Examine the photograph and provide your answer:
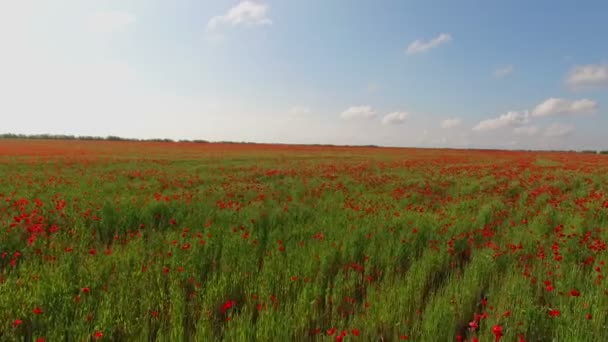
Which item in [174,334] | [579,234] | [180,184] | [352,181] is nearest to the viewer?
[174,334]

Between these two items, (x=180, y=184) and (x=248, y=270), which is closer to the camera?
(x=248, y=270)

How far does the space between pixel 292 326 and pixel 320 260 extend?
1.44 metres

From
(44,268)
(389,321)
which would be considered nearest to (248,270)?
(389,321)

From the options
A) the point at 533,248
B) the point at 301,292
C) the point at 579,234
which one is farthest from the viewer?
the point at 579,234

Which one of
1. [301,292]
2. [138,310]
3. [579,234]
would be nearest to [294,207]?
[301,292]

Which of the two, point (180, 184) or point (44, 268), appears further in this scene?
point (180, 184)

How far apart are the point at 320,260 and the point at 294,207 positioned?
10.7 ft

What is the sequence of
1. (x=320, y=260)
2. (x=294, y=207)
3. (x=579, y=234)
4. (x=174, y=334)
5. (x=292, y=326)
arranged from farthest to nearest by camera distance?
(x=294, y=207) → (x=579, y=234) → (x=320, y=260) → (x=292, y=326) → (x=174, y=334)

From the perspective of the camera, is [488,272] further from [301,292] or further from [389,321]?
[301,292]

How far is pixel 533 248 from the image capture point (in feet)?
15.5

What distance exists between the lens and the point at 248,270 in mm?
3709

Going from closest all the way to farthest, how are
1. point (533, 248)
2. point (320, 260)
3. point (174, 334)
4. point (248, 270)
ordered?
point (174, 334), point (248, 270), point (320, 260), point (533, 248)

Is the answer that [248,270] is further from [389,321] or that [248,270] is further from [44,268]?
[44,268]

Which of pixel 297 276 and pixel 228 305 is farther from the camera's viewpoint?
pixel 297 276
